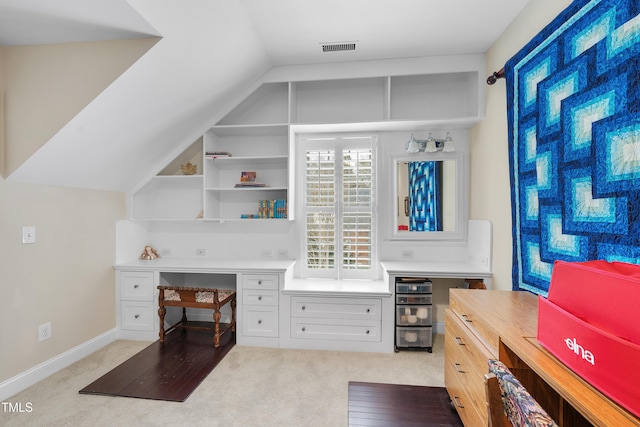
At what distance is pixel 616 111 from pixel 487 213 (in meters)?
1.43

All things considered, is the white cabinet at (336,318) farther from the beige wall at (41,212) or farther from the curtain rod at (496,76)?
the curtain rod at (496,76)

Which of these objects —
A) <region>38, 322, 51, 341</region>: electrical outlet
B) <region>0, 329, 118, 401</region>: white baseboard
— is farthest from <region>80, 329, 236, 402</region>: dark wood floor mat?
<region>38, 322, 51, 341</region>: electrical outlet

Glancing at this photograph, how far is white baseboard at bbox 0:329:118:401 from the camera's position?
78.0 inches

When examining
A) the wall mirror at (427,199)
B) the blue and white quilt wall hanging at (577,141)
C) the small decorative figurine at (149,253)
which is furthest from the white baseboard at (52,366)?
the blue and white quilt wall hanging at (577,141)

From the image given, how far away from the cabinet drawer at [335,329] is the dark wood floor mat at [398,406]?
50cm

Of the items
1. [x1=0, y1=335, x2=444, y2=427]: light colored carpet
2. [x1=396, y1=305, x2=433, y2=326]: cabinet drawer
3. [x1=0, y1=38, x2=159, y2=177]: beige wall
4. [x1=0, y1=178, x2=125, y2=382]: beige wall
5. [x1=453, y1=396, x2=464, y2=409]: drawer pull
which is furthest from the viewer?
[x1=396, y1=305, x2=433, y2=326]: cabinet drawer

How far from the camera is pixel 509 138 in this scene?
209 cm

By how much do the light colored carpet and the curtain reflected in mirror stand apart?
1.22m

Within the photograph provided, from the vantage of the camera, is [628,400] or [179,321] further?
[179,321]

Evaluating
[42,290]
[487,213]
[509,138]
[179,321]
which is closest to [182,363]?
[179,321]

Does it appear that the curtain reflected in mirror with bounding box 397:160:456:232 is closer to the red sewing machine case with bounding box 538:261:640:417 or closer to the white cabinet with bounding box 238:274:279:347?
the white cabinet with bounding box 238:274:279:347

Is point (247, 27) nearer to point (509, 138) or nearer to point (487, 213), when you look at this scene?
point (509, 138)

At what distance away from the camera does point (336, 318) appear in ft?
8.79

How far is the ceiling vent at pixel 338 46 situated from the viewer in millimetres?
2508
